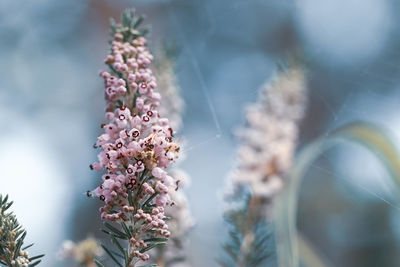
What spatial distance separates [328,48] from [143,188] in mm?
7509

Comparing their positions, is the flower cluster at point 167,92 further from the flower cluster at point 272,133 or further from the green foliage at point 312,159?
the green foliage at point 312,159

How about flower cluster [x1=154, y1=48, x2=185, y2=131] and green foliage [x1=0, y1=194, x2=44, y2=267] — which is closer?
green foliage [x1=0, y1=194, x2=44, y2=267]

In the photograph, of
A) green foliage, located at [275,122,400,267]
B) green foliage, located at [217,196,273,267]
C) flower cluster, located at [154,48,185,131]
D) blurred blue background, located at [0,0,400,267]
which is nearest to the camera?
green foliage, located at [275,122,400,267]

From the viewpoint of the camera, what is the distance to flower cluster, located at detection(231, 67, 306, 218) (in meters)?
1.77

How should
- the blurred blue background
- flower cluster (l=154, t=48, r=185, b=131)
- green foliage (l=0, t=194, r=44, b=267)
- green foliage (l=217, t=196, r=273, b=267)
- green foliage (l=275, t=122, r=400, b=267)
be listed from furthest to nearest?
1. the blurred blue background
2. flower cluster (l=154, t=48, r=185, b=131)
3. green foliage (l=217, t=196, r=273, b=267)
4. green foliage (l=275, t=122, r=400, b=267)
5. green foliage (l=0, t=194, r=44, b=267)

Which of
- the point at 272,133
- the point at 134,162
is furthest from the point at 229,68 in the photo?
the point at 134,162

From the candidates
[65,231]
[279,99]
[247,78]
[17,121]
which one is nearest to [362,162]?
[247,78]

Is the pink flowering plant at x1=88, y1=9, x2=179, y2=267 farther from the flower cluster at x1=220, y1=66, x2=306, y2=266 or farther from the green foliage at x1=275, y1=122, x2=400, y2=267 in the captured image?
the flower cluster at x1=220, y1=66, x2=306, y2=266

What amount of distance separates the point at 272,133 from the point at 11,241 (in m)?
1.39

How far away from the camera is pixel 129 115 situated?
832 millimetres

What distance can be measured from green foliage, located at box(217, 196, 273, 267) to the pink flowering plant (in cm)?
50

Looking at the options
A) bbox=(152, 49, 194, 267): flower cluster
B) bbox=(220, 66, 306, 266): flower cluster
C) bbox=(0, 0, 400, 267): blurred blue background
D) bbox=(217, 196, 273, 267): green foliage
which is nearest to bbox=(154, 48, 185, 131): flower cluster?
bbox=(152, 49, 194, 267): flower cluster

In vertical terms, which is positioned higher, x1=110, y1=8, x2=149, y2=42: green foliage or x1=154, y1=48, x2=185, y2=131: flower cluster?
x1=154, y1=48, x2=185, y2=131: flower cluster

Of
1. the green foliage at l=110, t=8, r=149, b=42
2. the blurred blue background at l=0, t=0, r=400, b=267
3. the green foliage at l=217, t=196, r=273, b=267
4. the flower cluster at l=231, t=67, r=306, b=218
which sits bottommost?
the green foliage at l=217, t=196, r=273, b=267
